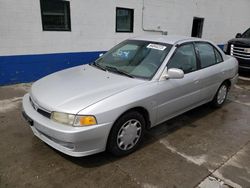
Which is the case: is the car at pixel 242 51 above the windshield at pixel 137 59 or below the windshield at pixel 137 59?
below

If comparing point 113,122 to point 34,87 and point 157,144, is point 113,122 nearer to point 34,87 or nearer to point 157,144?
point 157,144

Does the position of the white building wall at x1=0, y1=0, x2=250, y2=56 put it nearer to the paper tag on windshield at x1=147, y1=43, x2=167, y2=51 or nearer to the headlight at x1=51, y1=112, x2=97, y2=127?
the paper tag on windshield at x1=147, y1=43, x2=167, y2=51

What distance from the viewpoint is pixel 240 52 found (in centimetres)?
852

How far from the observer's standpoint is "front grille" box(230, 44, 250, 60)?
27.2 feet

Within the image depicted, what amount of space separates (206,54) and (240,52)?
492 centimetres

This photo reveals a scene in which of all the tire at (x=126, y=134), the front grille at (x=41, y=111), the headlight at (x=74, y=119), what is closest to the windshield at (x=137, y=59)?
the tire at (x=126, y=134)

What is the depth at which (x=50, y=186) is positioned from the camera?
2580 mm

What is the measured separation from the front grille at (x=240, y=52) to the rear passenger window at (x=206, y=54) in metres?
4.49

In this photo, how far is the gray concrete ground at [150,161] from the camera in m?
2.71

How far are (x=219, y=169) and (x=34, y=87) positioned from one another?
2.69 m

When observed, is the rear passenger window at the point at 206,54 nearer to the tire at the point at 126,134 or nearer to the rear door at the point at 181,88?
the rear door at the point at 181,88

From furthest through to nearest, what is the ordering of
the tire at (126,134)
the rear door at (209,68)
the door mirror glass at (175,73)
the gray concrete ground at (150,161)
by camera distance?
the rear door at (209,68), the door mirror glass at (175,73), the tire at (126,134), the gray concrete ground at (150,161)

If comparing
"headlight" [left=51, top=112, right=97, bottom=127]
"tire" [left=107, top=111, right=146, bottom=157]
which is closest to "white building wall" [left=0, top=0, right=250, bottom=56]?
"headlight" [left=51, top=112, right=97, bottom=127]

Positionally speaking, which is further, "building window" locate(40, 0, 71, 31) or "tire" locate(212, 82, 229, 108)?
"building window" locate(40, 0, 71, 31)
